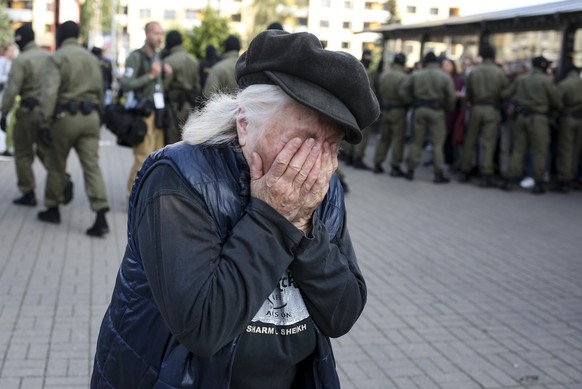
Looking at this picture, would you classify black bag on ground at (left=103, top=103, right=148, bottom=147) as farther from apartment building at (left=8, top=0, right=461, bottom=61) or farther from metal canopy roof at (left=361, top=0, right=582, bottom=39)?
apartment building at (left=8, top=0, right=461, bottom=61)

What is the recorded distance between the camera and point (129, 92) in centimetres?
877

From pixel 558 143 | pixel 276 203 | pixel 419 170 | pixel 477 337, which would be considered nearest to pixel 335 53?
pixel 276 203

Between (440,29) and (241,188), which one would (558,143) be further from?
(241,188)

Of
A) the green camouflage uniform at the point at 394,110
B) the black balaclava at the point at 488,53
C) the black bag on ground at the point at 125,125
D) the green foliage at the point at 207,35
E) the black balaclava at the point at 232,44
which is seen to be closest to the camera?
the black bag on ground at the point at 125,125

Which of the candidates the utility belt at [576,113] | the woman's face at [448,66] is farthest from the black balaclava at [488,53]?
the woman's face at [448,66]

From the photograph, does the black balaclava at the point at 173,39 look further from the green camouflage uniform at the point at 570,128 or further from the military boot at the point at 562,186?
the military boot at the point at 562,186

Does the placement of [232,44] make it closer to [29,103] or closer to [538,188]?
[29,103]

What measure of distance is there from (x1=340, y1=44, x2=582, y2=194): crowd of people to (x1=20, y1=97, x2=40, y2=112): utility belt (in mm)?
6317

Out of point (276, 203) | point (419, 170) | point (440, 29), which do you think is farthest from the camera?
point (440, 29)

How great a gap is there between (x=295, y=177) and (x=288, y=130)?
134mm

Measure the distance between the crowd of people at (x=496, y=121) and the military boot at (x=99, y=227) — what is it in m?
6.45

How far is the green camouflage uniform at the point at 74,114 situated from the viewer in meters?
7.50

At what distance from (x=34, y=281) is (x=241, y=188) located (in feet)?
15.4

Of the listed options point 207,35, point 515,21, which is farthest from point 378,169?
point 207,35
